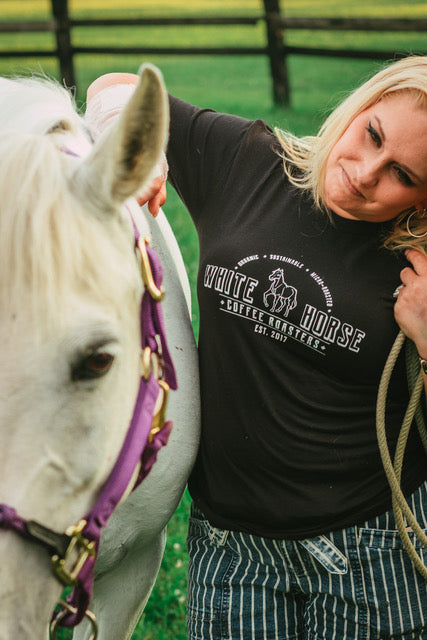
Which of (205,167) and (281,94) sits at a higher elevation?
(205,167)

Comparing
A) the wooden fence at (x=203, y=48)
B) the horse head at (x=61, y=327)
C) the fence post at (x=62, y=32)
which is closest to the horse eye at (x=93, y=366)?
the horse head at (x=61, y=327)

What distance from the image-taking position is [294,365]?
179 cm

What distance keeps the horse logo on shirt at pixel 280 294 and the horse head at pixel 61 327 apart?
1.66 ft

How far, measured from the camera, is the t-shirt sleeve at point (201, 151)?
1.92 m

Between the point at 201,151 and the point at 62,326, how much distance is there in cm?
93

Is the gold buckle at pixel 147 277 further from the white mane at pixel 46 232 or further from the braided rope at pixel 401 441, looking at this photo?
the braided rope at pixel 401 441

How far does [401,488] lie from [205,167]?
0.89 meters

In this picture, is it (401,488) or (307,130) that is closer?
(401,488)

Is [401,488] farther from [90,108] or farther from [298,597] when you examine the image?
[90,108]

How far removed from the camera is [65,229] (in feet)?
3.89

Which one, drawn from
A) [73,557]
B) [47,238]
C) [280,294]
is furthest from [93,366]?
A: [280,294]

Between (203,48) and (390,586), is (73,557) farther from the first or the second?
(203,48)

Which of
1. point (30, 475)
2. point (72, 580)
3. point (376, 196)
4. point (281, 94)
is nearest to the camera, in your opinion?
point (30, 475)

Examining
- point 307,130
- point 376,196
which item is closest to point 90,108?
point 376,196
